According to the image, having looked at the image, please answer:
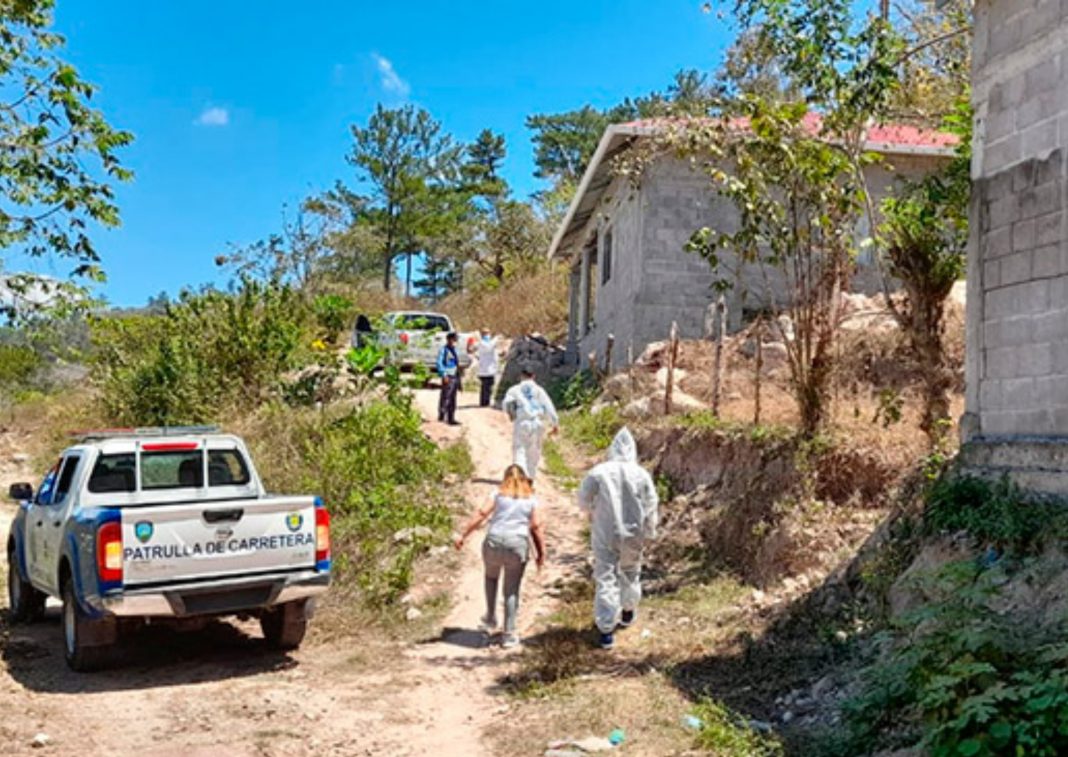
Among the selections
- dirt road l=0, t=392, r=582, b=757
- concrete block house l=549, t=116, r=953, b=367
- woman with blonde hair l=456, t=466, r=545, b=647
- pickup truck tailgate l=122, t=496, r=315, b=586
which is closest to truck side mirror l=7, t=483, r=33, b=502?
dirt road l=0, t=392, r=582, b=757

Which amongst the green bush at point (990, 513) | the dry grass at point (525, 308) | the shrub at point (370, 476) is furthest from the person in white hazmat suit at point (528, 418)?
the dry grass at point (525, 308)

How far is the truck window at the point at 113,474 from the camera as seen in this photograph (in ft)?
28.6

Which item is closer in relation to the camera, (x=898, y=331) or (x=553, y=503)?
(x=553, y=503)

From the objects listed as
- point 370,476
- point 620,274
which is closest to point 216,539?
point 370,476

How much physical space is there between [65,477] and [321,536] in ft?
8.87

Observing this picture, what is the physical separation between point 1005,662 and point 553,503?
924 cm

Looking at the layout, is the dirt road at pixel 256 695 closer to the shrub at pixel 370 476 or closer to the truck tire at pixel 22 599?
the truck tire at pixel 22 599

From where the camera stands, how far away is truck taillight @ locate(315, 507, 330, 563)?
26.2 ft

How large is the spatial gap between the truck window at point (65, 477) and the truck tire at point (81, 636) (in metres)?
1.11

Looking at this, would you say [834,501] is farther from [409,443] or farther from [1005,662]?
[409,443]

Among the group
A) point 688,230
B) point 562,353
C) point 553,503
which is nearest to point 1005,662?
point 553,503

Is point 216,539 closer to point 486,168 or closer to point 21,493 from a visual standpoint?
point 21,493

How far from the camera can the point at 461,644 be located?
27.8 feet

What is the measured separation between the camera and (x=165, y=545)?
24.3 feet
